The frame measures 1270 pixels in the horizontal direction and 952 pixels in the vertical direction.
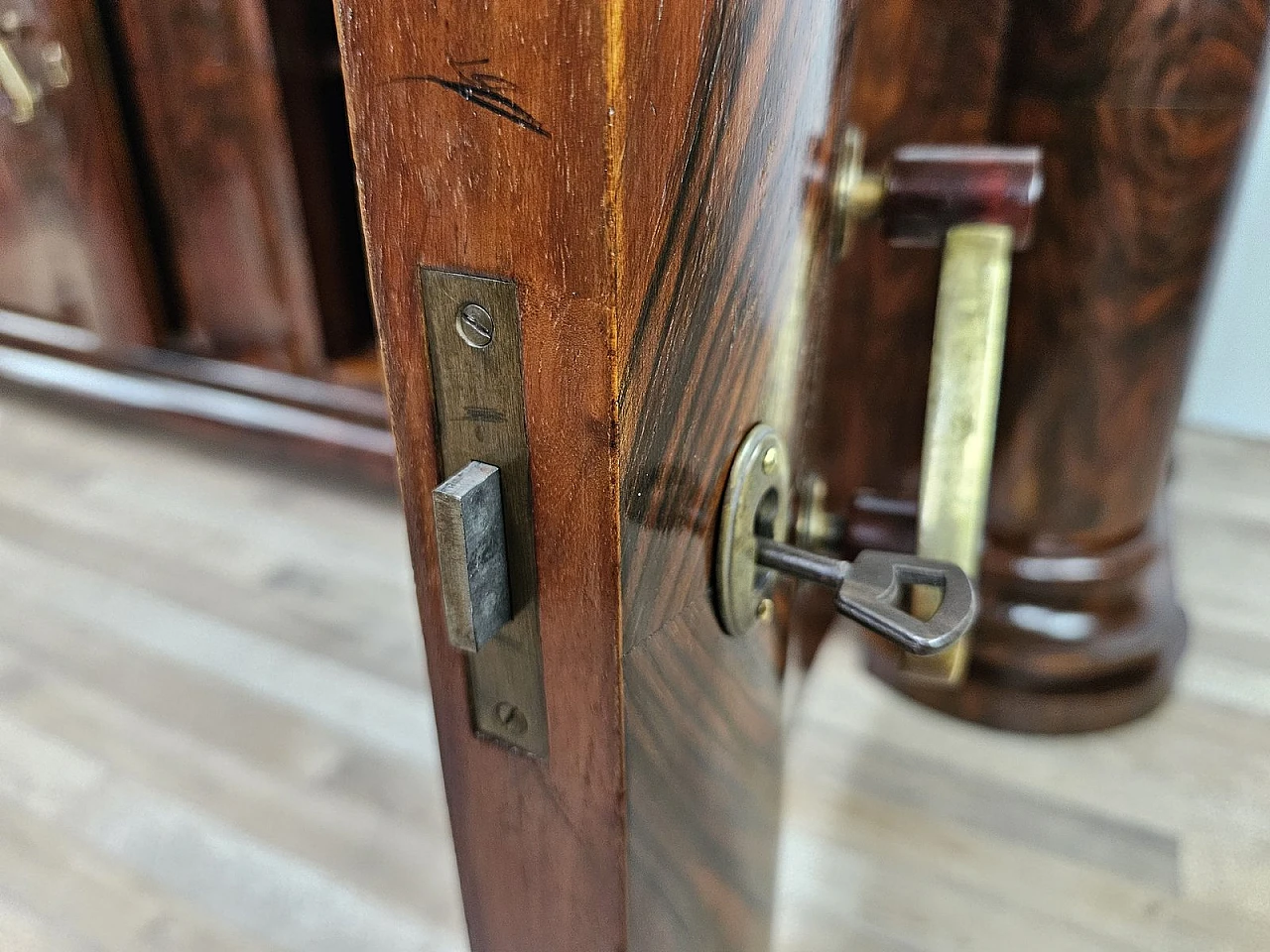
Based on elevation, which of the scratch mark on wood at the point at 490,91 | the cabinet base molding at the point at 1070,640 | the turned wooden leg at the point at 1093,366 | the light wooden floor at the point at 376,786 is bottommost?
the light wooden floor at the point at 376,786

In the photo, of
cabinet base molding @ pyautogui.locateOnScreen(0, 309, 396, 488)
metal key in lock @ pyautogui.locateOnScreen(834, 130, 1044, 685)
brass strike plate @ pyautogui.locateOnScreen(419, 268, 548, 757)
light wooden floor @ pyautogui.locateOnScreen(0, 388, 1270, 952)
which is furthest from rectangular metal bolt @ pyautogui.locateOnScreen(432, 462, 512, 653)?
cabinet base molding @ pyautogui.locateOnScreen(0, 309, 396, 488)

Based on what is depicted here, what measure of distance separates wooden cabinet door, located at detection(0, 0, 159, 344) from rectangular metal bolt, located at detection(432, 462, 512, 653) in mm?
1093

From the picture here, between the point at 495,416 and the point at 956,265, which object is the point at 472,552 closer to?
the point at 495,416

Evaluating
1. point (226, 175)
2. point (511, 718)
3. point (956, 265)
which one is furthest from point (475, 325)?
point (226, 175)

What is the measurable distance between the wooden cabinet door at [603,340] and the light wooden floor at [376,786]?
404 mm

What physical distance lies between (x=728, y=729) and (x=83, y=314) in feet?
4.01

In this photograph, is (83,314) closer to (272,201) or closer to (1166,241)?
(272,201)

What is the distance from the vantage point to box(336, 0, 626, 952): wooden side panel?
221 millimetres

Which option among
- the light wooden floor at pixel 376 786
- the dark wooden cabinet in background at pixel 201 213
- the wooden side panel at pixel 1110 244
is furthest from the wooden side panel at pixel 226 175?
the wooden side panel at pixel 1110 244

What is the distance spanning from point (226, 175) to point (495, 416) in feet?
3.23

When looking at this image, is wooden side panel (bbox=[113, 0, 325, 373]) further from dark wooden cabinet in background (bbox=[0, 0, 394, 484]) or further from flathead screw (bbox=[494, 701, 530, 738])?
flathead screw (bbox=[494, 701, 530, 738])

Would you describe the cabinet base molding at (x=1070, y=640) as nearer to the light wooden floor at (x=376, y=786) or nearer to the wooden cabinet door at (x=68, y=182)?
the light wooden floor at (x=376, y=786)

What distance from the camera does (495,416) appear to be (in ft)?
0.86

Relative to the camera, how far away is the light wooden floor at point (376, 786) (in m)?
0.71
